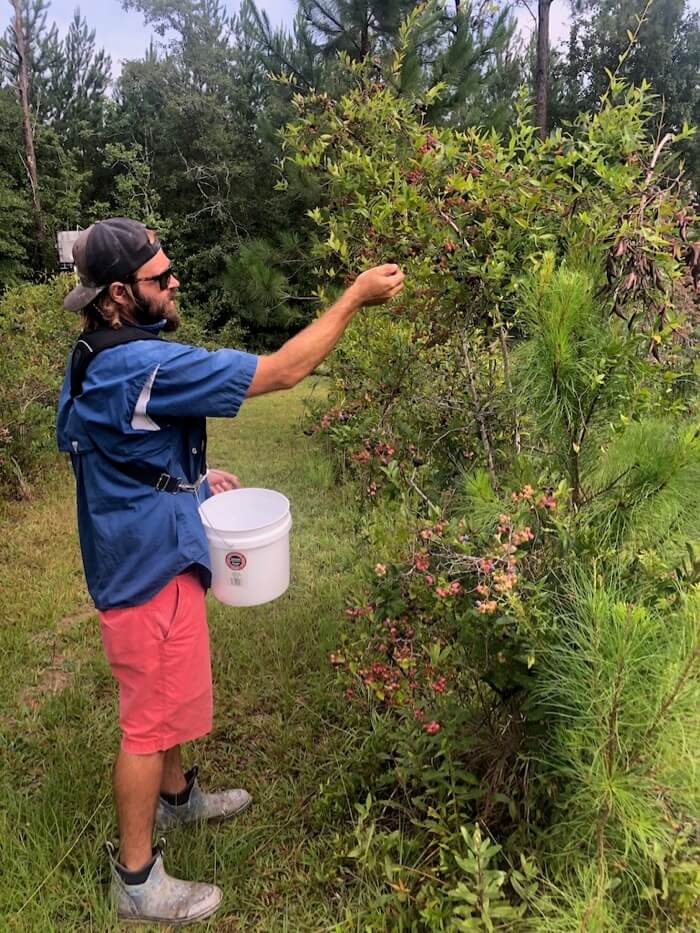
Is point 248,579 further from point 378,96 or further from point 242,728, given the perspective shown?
point 378,96

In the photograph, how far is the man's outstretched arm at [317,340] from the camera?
5.24 feet

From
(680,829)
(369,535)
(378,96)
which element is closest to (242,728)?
(369,535)

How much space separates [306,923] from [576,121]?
2.16 metres

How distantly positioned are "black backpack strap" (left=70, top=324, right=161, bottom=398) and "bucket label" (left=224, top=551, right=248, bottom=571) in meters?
0.56

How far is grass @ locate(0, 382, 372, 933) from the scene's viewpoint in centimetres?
183

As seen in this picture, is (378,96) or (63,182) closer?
→ (378,96)

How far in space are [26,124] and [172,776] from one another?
18.0 meters

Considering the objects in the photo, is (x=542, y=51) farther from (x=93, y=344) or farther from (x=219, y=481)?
(x=93, y=344)

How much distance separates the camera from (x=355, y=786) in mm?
2084

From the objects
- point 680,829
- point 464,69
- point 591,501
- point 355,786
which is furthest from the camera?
point 464,69

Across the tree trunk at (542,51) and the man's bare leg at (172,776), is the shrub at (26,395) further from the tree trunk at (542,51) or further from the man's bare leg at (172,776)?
the tree trunk at (542,51)

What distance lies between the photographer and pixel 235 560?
1.85 meters

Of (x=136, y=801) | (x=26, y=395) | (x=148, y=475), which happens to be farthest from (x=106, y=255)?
(x=26, y=395)

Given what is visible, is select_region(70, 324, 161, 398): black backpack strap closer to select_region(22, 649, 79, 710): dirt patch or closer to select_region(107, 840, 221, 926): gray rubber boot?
select_region(107, 840, 221, 926): gray rubber boot
